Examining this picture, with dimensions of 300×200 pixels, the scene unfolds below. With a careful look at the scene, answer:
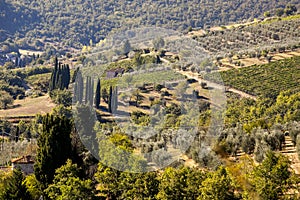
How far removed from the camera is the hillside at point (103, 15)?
5758 inches

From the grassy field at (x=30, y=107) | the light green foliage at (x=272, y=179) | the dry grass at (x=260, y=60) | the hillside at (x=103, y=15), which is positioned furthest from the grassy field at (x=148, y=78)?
the hillside at (x=103, y=15)

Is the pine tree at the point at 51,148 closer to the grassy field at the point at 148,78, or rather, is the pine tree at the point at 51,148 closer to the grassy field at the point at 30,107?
the grassy field at the point at 148,78

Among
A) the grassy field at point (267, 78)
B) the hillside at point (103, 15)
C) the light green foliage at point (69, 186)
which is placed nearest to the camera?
the light green foliage at point (69, 186)

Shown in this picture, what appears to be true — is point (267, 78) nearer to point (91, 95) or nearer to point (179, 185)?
point (91, 95)

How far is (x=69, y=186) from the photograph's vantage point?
21125 millimetres

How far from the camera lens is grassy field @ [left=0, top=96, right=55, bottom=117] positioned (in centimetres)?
5595

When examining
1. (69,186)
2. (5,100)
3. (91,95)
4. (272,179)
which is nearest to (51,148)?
(69,186)

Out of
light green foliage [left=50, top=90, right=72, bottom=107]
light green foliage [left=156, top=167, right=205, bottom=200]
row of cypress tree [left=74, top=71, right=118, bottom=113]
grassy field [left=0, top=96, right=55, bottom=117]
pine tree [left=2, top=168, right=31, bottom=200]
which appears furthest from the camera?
grassy field [left=0, top=96, right=55, bottom=117]

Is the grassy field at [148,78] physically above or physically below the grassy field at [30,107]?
above

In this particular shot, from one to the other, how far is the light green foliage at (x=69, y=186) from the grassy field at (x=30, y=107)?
32.3 metres

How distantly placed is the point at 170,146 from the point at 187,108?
8509mm

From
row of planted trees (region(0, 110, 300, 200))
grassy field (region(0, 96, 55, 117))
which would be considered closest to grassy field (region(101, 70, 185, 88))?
grassy field (region(0, 96, 55, 117))

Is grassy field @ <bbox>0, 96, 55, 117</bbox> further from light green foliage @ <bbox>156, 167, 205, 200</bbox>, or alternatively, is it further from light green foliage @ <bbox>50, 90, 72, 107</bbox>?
light green foliage @ <bbox>156, 167, 205, 200</bbox>

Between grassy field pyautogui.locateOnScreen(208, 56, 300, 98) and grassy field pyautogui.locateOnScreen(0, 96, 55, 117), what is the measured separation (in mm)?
21522
